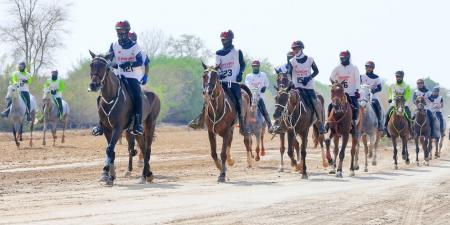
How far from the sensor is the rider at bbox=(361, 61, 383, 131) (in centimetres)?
2611

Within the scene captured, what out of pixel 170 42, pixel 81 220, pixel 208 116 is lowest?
pixel 81 220

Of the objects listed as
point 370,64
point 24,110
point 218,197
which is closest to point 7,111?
point 24,110

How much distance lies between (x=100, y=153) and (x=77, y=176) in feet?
32.9

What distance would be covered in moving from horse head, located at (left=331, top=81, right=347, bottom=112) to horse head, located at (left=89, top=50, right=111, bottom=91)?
671 cm

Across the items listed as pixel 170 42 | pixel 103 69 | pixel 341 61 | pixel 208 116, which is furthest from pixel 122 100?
pixel 170 42

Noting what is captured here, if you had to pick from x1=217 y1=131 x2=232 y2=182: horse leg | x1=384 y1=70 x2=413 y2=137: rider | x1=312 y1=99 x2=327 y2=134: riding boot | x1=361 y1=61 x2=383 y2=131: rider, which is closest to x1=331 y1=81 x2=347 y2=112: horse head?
x1=312 y1=99 x2=327 y2=134: riding boot

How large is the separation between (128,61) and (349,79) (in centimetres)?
699

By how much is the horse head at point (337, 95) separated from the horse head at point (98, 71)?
6709mm

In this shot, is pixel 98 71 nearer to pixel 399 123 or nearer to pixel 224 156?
pixel 224 156

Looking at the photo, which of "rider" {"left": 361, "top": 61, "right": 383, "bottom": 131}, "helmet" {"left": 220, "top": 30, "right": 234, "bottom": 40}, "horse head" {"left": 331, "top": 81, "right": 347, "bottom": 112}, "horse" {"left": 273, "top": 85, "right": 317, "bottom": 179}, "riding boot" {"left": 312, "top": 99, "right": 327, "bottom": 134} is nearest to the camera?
"helmet" {"left": 220, "top": 30, "right": 234, "bottom": 40}

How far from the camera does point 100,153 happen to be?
2978 cm

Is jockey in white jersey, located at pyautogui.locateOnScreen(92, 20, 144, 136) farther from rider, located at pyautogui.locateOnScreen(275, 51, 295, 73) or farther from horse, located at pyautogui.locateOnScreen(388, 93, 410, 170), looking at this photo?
horse, located at pyautogui.locateOnScreen(388, 93, 410, 170)

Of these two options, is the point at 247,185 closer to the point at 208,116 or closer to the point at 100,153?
the point at 208,116

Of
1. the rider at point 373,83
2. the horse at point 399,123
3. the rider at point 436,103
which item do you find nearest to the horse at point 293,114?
the rider at point 373,83
